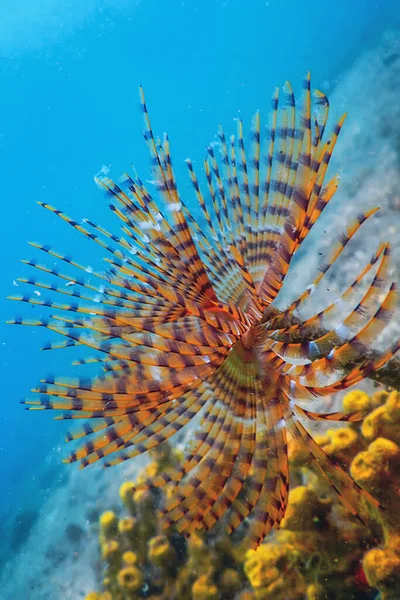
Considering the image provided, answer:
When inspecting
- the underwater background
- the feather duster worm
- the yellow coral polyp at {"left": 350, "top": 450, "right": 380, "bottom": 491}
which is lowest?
the yellow coral polyp at {"left": 350, "top": 450, "right": 380, "bottom": 491}

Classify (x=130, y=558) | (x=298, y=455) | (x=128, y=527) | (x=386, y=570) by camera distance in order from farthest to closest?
(x=128, y=527) < (x=130, y=558) < (x=298, y=455) < (x=386, y=570)

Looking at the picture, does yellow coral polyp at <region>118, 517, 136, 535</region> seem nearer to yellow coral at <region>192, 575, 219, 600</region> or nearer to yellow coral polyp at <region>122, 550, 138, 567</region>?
yellow coral polyp at <region>122, 550, 138, 567</region>

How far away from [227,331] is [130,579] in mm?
2779

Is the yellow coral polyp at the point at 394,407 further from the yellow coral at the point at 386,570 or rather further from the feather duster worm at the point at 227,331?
the yellow coral at the point at 386,570

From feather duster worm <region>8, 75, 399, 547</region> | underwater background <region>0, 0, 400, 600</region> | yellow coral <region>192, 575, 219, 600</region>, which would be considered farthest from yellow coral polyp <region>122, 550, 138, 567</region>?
underwater background <region>0, 0, 400, 600</region>

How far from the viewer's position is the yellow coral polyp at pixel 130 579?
11.4ft

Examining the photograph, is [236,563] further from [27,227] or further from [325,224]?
[27,227]

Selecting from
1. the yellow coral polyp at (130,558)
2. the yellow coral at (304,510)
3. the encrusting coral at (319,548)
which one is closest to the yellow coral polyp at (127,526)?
the yellow coral polyp at (130,558)

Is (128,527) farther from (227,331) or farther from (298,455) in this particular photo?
(227,331)

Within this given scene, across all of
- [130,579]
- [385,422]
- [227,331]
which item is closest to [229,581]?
[130,579]

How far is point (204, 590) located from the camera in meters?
3.11

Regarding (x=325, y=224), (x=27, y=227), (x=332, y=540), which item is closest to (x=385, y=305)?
(x=332, y=540)

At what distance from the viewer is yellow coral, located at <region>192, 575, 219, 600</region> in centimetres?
309

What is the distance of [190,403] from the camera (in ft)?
7.72
